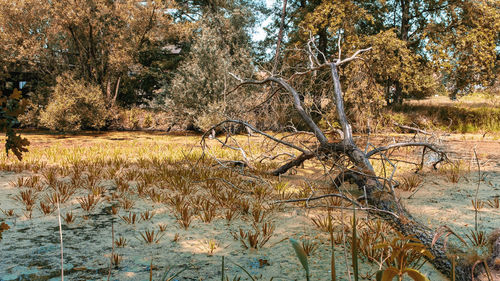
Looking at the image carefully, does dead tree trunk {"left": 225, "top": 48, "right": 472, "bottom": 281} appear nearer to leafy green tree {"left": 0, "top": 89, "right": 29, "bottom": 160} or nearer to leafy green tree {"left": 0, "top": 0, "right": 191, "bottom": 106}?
leafy green tree {"left": 0, "top": 89, "right": 29, "bottom": 160}

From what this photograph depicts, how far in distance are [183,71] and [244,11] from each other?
6947 mm

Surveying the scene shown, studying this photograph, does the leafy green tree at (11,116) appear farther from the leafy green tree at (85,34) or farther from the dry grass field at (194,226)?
the leafy green tree at (85,34)

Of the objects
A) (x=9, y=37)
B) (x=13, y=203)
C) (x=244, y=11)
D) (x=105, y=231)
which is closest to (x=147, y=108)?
(x=9, y=37)

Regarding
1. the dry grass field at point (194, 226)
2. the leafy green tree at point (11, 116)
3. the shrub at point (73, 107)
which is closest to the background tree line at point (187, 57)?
the shrub at point (73, 107)

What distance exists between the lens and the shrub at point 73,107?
14.3m

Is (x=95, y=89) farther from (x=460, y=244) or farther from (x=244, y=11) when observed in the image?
(x=460, y=244)

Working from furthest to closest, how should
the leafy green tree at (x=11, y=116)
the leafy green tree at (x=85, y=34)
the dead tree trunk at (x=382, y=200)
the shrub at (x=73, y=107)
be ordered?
1. the leafy green tree at (x=85, y=34)
2. the shrub at (x=73, y=107)
3. the dead tree trunk at (x=382, y=200)
4. the leafy green tree at (x=11, y=116)

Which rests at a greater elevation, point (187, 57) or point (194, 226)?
point (187, 57)

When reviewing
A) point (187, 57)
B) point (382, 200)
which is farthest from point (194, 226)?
point (187, 57)

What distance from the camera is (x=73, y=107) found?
1471 cm

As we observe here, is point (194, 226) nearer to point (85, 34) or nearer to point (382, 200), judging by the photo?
point (382, 200)

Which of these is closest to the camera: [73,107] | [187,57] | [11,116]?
[11,116]

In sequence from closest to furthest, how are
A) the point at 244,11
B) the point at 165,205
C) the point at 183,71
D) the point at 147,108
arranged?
the point at 165,205
the point at 183,71
the point at 147,108
the point at 244,11

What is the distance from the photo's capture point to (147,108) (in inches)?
738
